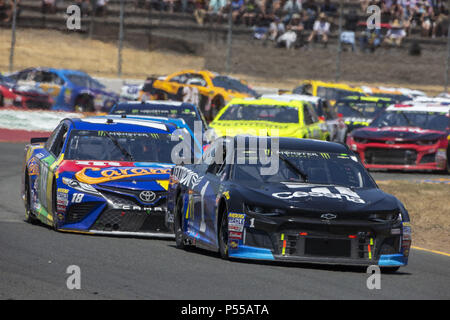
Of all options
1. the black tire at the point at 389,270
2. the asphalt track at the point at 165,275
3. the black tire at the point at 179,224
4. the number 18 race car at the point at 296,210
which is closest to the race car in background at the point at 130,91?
the asphalt track at the point at 165,275

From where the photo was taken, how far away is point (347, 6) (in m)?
38.8

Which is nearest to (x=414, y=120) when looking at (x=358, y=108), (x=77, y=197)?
(x=358, y=108)

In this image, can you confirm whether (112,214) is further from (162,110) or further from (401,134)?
(401,134)

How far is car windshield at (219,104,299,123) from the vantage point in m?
21.5

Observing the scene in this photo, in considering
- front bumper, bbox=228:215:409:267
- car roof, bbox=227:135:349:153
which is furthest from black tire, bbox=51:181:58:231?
front bumper, bbox=228:215:409:267

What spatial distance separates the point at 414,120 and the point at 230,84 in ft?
30.5

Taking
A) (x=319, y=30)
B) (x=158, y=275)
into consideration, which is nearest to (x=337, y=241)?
(x=158, y=275)

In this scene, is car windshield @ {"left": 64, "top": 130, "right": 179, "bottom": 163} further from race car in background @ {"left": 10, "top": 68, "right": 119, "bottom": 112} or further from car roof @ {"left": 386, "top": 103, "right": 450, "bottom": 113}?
race car in background @ {"left": 10, "top": 68, "right": 119, "bottom": 112}

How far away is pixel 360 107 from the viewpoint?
2811 centimetres

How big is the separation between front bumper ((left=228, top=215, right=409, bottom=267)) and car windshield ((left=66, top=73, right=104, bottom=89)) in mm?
22516

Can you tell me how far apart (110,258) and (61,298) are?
2168 mm

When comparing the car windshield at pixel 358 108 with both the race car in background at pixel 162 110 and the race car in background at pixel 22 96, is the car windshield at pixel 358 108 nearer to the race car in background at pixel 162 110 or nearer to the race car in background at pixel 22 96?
the race car in background at pixel 22 96

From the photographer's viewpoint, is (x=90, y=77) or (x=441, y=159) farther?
(x=90, y=77)

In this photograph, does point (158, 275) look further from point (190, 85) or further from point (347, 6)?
point (347, 6)
